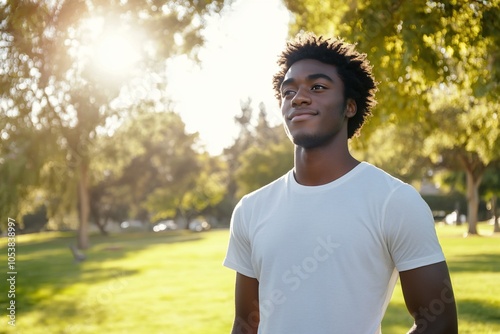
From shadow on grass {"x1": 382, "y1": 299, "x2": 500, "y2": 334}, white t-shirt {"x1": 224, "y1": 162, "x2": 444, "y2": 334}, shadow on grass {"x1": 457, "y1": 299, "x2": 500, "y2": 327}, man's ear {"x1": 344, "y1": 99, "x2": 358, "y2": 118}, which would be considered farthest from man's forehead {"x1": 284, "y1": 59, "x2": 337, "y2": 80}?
shadow on grass {"x1": 457, "y1": 299, "x2": 500, "y2": 327}

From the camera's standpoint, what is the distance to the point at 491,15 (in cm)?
849

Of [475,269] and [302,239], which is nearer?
[302,239]

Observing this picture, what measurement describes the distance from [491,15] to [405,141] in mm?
28495

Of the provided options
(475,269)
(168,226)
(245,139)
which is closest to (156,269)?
(475,269)

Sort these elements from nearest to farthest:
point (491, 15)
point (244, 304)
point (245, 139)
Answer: point (244, 304) < point (491, 15) < point (245, 139)

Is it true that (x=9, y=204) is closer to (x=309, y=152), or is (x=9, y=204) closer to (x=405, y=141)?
(x=405, y=141)

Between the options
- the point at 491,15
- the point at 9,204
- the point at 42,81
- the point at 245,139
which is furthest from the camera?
the point at 245,139

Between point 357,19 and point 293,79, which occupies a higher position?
point 357,19

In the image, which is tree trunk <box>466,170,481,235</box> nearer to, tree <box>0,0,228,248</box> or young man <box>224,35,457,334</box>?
tree <box>0,0,228,248</box>

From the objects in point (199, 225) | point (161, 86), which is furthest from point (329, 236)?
point (199, 225)

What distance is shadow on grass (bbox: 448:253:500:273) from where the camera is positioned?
20502 mm

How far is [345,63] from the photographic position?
3.26 meters

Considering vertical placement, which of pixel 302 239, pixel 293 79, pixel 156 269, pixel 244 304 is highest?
pixel 293 79

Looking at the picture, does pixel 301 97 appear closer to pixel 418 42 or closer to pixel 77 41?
pixel 418 42
